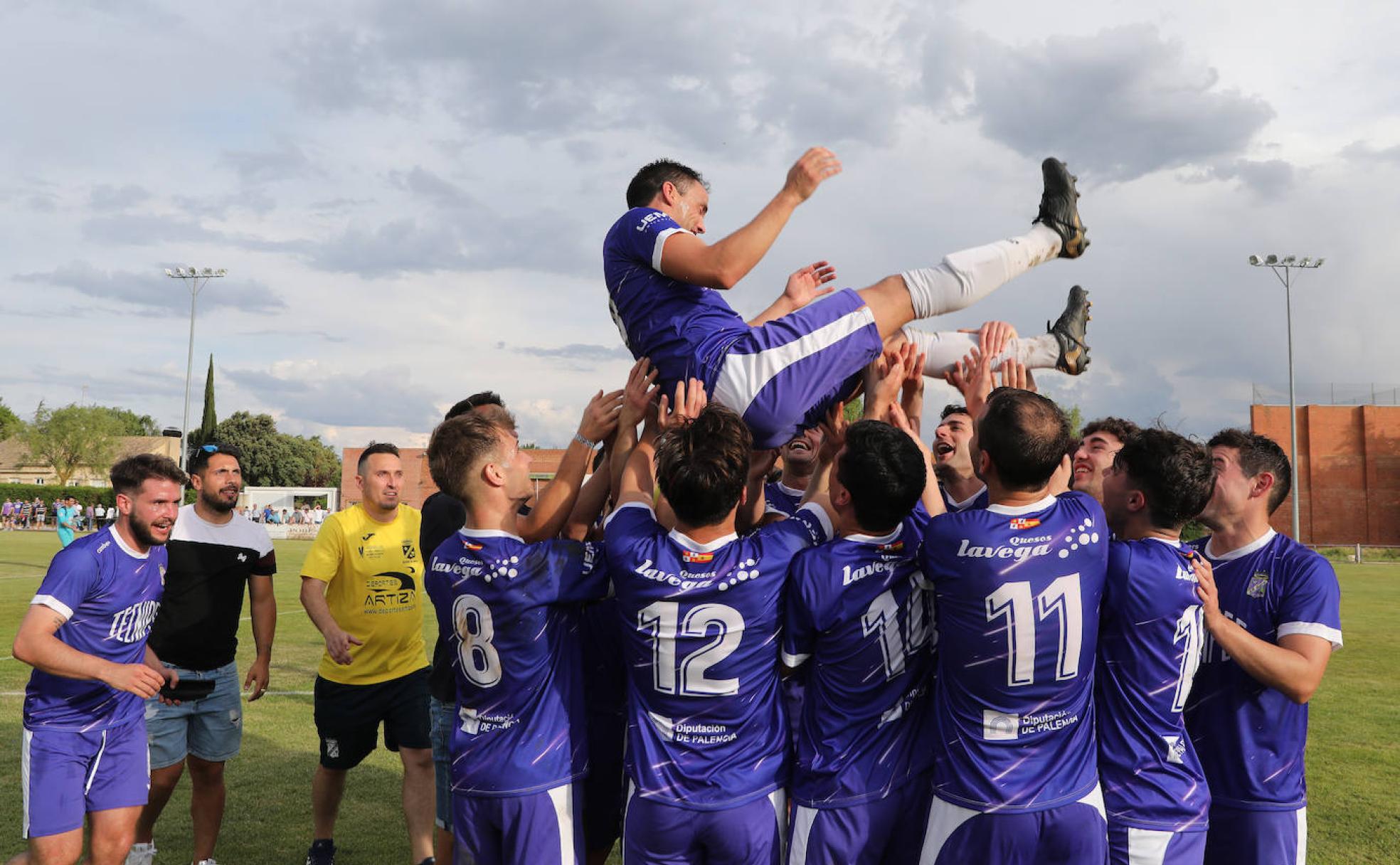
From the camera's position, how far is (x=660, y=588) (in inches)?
135

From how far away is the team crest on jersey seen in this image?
3902 millimetres

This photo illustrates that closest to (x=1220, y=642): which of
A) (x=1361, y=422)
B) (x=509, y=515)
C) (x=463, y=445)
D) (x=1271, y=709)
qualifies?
(x=1271, y=709)

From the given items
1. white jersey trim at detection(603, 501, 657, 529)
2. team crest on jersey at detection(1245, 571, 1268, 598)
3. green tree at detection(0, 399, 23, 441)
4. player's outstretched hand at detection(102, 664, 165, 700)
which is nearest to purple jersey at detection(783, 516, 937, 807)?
white jersey trim at detection(603, 501, 657, 529)

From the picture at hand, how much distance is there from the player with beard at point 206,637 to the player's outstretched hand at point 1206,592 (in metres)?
5.28

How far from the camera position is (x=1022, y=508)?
3.35 m

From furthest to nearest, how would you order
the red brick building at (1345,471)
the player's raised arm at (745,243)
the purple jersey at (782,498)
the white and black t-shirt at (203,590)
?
1. the red brick building at (1345,471)
2. the white and black t-shirt at (203,590)
3. the purple jersey at (782,498)
4. the player's raised arm at (745,243)

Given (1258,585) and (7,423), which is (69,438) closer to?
(7,423)

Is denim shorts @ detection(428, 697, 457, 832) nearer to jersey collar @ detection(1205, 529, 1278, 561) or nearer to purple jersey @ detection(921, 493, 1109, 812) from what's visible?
purple jersey @ detection(921, 493, 1109, 812)

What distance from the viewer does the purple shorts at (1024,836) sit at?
318 centimetres

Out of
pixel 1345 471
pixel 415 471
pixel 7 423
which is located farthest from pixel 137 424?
pixel 1345 471

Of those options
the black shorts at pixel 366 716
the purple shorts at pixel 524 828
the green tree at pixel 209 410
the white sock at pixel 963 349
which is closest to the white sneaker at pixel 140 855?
the black shorts at pixel 366 716

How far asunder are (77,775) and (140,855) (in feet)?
4.56

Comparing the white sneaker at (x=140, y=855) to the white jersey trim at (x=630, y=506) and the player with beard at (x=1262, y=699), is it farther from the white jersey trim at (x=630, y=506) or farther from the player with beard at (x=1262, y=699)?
the player with beard at (x=1262, y=699)

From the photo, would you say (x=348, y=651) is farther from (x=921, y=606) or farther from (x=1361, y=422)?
(x=1361, y=422)
